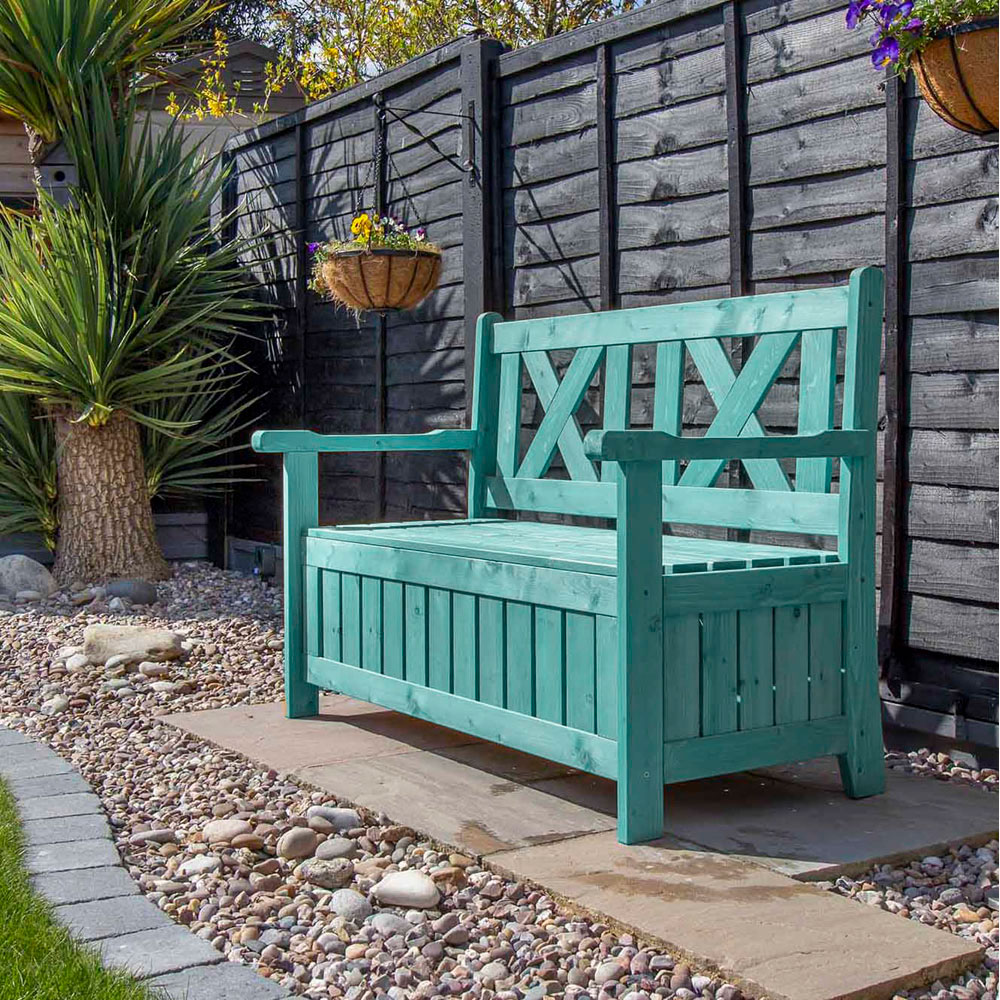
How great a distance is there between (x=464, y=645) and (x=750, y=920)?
114cm

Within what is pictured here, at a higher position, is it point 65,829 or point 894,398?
point 894,398

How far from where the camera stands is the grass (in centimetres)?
190

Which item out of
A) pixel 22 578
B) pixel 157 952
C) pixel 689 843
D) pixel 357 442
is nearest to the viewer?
pixel 157 952

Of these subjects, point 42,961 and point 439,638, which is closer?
point 42,961

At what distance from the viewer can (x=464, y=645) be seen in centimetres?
316

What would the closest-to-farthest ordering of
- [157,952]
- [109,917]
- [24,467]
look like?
[157,952] < [109,917] < [24,467]

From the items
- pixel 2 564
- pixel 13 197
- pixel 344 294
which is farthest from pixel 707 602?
pixel 13 197

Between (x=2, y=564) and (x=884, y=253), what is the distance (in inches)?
186

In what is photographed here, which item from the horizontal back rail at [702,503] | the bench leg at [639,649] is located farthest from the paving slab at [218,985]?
the horizontal back rail at [702,503]

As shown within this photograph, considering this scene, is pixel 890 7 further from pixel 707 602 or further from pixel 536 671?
pixel 536 671

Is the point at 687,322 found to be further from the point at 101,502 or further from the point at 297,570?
the point at 101,502

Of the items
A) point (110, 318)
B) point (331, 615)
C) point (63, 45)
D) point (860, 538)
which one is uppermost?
point (63, 45)

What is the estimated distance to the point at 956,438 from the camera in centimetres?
328

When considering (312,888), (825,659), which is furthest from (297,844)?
(825,659)
